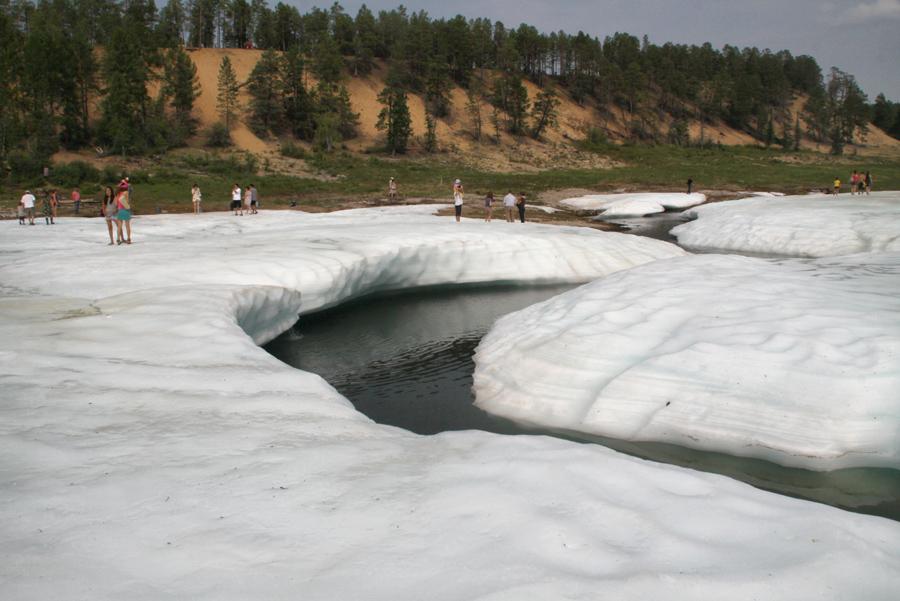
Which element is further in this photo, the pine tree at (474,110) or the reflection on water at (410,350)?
the pine tree at (474,110)

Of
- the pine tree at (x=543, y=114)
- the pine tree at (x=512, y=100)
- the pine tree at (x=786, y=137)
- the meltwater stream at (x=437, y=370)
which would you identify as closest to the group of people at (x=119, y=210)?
the meltwater stream at (x=437, y=370)

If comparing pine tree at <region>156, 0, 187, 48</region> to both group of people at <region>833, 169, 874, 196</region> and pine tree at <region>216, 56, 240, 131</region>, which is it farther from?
group of people at <region>833, 169, 874, 196</region>

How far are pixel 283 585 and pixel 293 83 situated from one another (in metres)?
68.2

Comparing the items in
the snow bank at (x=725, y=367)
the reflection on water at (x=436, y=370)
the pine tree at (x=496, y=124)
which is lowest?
the reflection on water at (x=436, y=370)

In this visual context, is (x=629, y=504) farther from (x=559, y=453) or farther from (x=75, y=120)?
(x=75, y=120)

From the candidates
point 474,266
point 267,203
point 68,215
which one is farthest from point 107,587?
point 267,203

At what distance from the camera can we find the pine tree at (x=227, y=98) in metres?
62.4

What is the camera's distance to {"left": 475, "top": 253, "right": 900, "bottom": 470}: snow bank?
25.2 feet

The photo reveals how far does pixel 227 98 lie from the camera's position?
202ft

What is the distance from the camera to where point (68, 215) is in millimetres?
30250

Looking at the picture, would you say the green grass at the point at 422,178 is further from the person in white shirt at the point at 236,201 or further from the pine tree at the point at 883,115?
the pine tree at the point at 883,115

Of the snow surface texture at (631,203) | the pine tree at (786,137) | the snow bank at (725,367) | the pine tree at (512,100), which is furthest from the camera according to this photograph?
the pine tree at (786,137)

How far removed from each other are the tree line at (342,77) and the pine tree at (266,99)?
181mm

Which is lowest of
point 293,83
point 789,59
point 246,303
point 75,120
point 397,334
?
point 397,334
